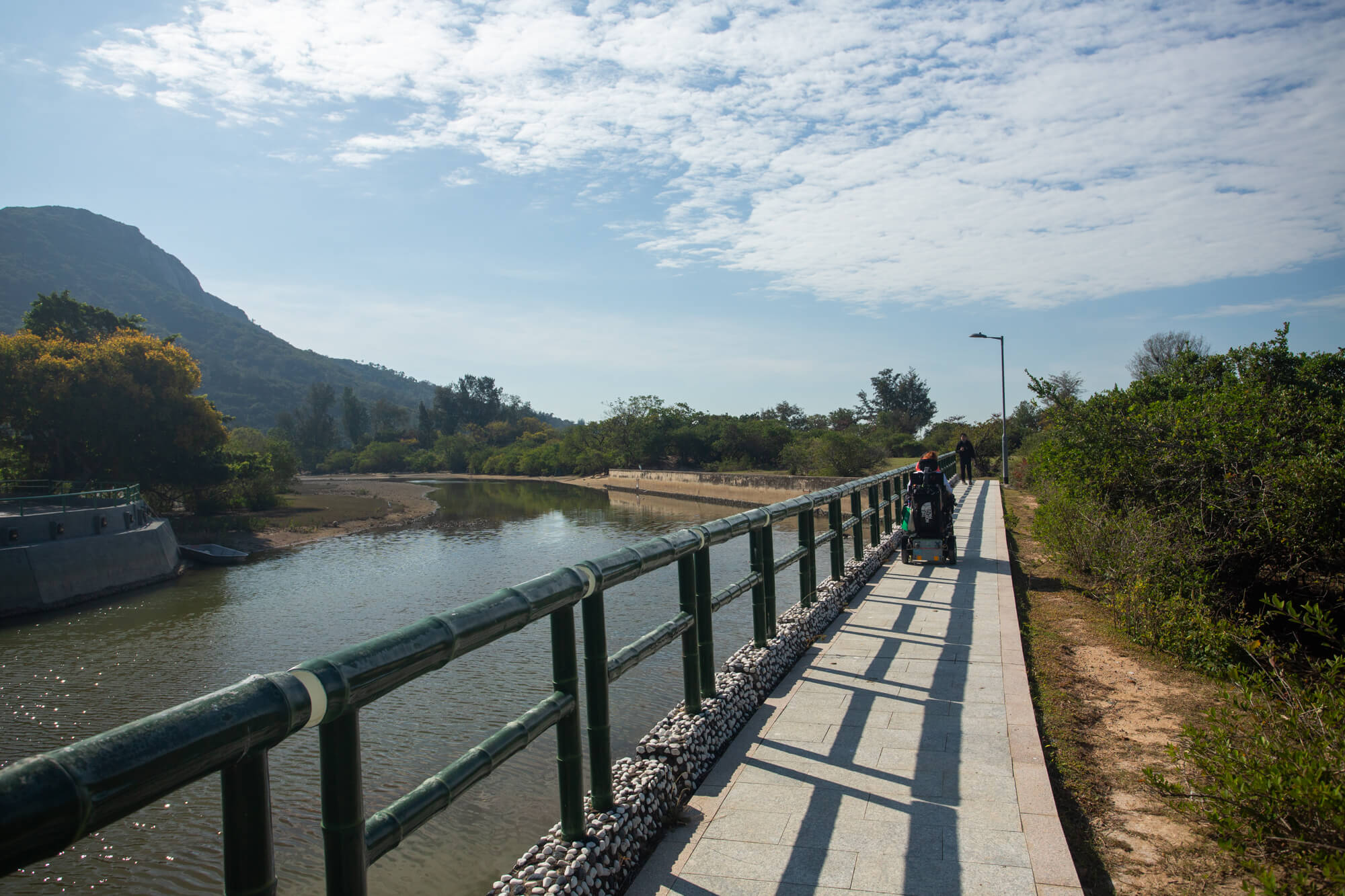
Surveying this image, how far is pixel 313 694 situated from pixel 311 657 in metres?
7.98

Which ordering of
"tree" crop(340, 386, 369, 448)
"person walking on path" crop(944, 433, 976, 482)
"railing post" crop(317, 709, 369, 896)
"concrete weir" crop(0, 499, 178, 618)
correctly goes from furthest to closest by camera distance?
1. "tree" crop(340, 386, 369, 448)
2. "person walking on path" crop(944, 433, 976, 482)
3. "concrete weir" crop(0, 499, 178, 618)
4. "railing post" crop(317, 709, 369, 896)

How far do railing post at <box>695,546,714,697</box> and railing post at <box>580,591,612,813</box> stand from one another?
122 cm

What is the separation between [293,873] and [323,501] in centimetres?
4281

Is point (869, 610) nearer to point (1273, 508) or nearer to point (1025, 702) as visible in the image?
point (1025, 702)

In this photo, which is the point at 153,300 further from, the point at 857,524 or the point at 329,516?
the point at 857,524

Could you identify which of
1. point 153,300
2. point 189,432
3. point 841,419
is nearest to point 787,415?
point 841,419

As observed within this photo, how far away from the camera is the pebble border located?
2.66m

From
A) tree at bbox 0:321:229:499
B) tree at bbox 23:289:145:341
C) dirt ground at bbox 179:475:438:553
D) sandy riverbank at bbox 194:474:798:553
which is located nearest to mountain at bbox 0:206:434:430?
sandy riverbank at bbox 194:474:798:553

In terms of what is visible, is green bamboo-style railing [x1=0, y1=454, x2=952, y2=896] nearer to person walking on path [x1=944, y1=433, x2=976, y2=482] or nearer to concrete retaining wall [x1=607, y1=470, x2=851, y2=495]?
concrete retaining wall [x1=607, y1=470, x2=851, y2=495]

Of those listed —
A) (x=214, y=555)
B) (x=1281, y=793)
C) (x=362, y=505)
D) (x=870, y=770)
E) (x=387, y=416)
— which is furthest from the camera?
(x=387, y=416)

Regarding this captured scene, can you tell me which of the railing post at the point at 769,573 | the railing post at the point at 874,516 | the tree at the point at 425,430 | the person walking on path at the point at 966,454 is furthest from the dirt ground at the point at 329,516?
the tree at the point at 425,430

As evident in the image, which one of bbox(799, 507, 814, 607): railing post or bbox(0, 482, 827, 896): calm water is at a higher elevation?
bbox(799, 507, 814, 607): railing post

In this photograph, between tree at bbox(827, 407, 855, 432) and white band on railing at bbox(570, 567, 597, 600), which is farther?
tree at bbox(827, 407, 855, 432)

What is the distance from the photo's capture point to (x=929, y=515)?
9.59 meters
